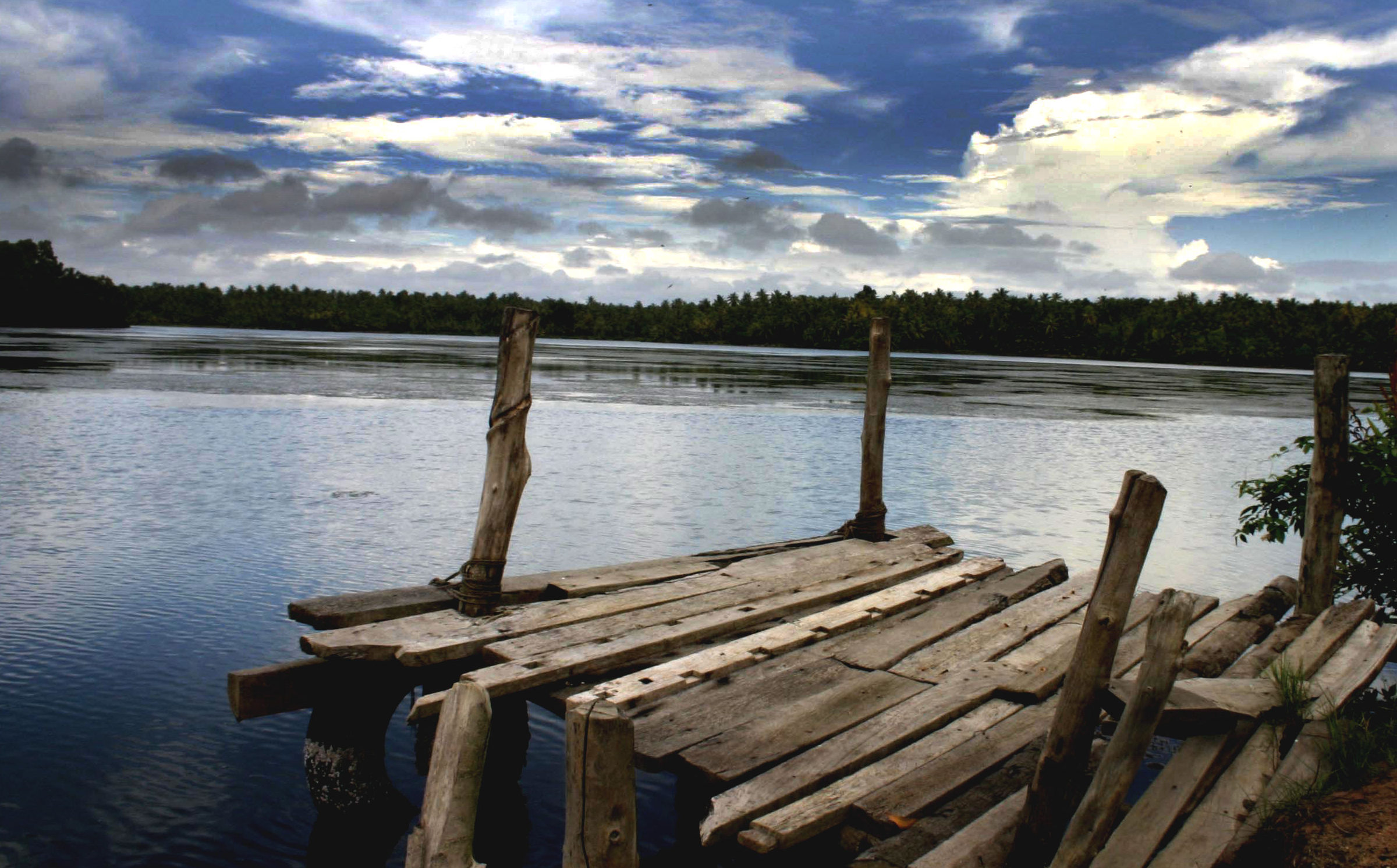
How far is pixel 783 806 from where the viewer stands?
478cm

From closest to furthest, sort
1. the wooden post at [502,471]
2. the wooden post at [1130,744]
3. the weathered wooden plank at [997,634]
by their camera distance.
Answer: the wooden post at [1130,744] → the weathered wooden plank at [997,634] → the wooden post at [502,471]

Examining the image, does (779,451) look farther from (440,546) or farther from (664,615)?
(664,615)

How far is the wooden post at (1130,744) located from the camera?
4.32 metres

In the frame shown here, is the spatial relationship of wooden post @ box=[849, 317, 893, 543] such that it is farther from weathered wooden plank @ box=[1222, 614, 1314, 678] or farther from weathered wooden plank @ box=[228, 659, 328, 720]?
weathered wooden plank @ box=[228, 659, 328, 720]

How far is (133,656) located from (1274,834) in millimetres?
8962

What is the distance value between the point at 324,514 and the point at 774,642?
11186 millimetres

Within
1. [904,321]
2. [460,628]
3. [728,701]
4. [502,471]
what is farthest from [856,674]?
[904,321]

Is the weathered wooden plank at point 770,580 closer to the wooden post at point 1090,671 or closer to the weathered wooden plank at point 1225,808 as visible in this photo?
the wooden post at point 1090,671

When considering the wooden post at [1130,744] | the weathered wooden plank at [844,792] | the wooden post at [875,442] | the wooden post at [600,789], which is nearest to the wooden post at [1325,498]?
the weathered wooden plank at [844,792]

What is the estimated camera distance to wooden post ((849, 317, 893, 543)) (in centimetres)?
1064

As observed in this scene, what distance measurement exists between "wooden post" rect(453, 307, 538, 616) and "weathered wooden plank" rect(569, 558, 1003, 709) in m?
1.41

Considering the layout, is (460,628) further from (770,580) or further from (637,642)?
(770,580)

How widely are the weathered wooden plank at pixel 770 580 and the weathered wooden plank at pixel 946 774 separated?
2.30m

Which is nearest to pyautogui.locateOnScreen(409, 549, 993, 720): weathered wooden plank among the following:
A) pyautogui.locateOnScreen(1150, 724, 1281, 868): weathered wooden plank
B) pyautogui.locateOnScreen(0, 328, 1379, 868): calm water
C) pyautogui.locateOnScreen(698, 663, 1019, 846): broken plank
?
pyautogui.locateOnScreen(698, 663, 1019, 846): broken plank
